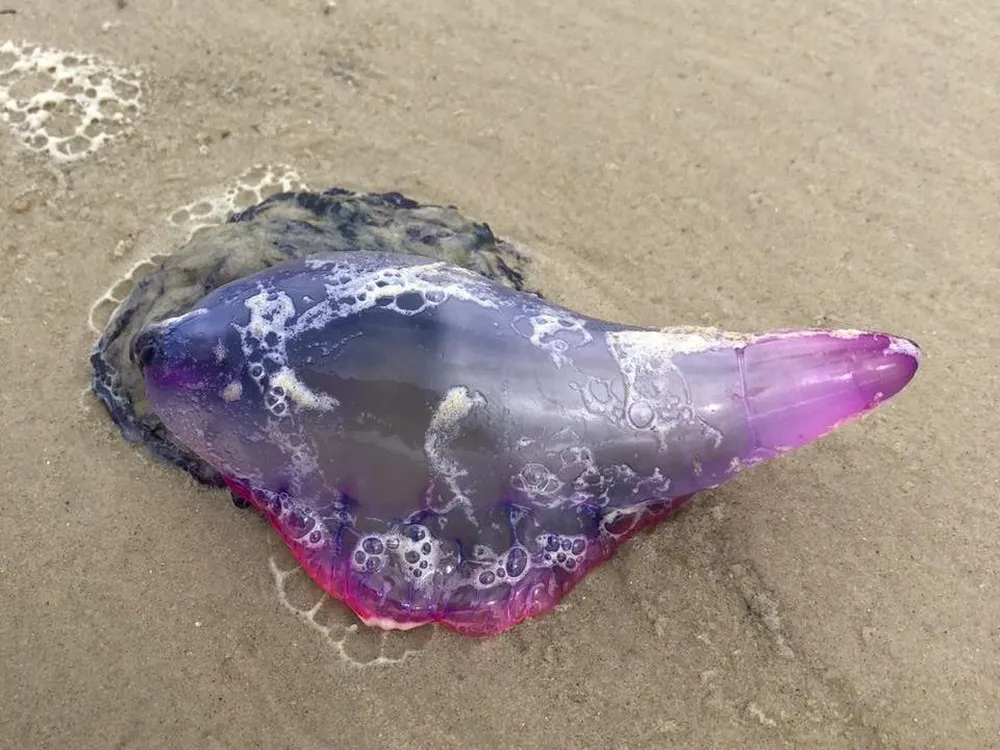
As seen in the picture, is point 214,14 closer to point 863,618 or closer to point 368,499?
point 368,499

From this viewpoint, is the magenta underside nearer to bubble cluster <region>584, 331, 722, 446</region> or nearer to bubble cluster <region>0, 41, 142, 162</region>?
bubble cluster <region>584, 331, 722, 446</region>

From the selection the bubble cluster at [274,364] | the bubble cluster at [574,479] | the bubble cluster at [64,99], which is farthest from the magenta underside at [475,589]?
the bubble cluster at [64,99]

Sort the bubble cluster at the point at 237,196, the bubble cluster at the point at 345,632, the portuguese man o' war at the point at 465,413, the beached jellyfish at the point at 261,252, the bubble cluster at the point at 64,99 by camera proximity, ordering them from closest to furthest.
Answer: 1. the portuguese man o' war at the point at 465,413
2. the bubble cluster at the point at 345,632
3. the beached jellyfish at the point at 261,252
4. the bubble cluster at the point at 237,196
5. the bubble cluster at the point at 64,99

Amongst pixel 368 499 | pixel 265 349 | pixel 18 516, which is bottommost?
pixel 18 516

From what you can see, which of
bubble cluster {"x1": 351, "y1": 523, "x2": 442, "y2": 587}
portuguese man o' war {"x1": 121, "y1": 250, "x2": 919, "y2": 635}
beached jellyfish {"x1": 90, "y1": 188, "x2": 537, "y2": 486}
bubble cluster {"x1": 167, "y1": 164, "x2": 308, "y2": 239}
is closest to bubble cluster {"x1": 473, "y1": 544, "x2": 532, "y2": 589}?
portuguese man o' war {"x1": 121, "y1": 250, "x2": 919, "y2": 635}

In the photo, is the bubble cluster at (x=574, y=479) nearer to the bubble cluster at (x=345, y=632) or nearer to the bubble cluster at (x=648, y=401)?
the bubble cluster at (x=648, y=401)

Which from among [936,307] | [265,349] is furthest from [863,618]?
[265,349]

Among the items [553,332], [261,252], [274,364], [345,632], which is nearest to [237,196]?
[261,252]
